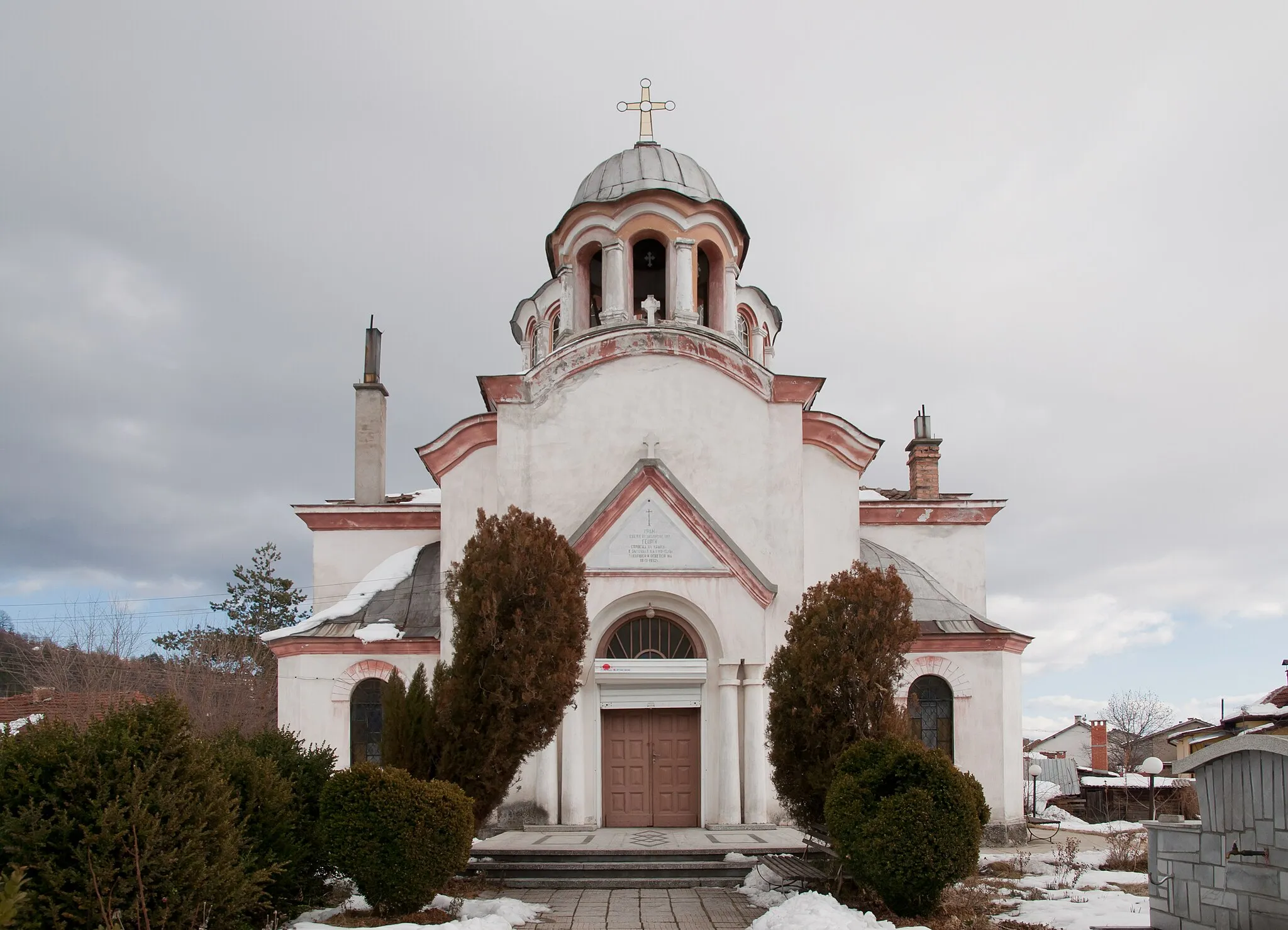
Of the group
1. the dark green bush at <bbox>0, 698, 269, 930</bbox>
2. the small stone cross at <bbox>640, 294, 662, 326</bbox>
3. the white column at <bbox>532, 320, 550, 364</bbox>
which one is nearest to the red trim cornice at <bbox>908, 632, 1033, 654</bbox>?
the small stone cross at <bbox>640, 294, 662, 326</bbox>

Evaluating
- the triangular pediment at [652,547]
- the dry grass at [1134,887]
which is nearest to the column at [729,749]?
the triangular pediment at [652,547]

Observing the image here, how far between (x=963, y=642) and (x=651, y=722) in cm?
566

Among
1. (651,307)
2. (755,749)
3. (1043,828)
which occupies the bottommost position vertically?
(1043,828)

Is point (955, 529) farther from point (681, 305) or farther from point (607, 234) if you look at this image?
point (607, 234)

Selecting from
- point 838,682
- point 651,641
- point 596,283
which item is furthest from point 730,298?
point 838,682

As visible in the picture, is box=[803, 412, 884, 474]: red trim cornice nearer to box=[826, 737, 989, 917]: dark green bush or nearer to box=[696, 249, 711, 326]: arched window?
box=[696, 249, 711, 326]: arched window

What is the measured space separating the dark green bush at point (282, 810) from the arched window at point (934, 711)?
1046 centimetres

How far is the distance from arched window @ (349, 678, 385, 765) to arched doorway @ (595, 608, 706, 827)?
4116 millimetres

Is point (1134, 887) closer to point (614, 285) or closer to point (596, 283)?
point (614, 285)

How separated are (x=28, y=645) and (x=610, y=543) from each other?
34.5 meters

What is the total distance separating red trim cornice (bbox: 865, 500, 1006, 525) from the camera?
21078 mm

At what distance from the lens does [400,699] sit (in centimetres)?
1285

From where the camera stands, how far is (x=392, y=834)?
10602 millimetres

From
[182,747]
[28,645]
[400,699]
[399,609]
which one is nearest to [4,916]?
[182,747]
